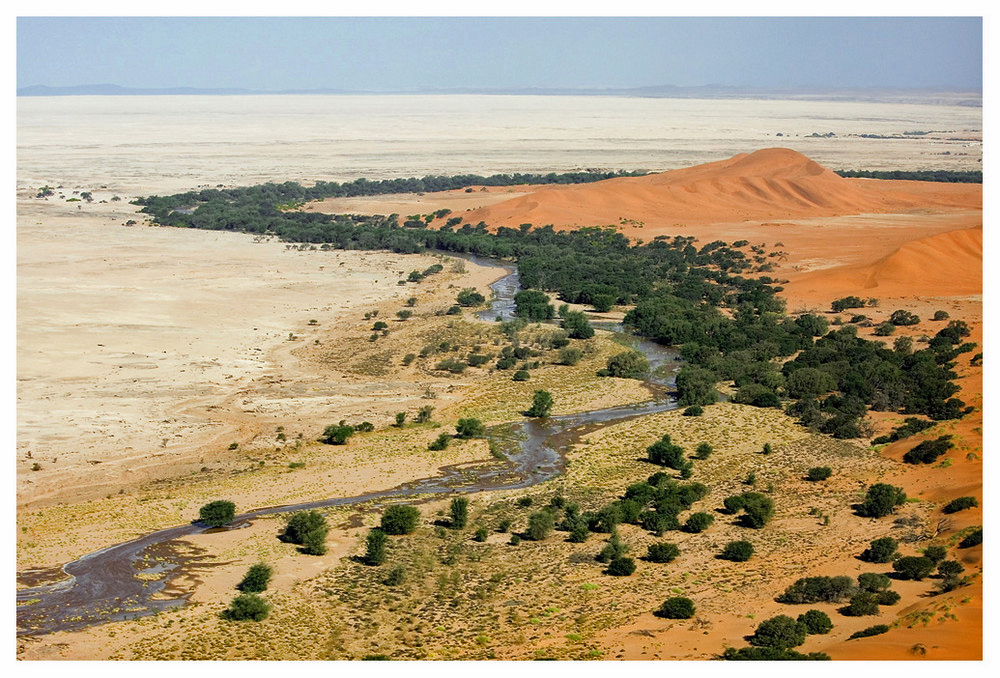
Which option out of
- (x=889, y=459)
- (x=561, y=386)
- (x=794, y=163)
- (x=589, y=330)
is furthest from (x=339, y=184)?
(x=889, y=459)

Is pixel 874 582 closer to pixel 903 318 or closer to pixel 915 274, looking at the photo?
pixel 903 318

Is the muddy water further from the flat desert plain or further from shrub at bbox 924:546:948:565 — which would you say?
shrub at bbox 924:546:948:565

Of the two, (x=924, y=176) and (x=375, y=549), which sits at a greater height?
(x=924, y=176)

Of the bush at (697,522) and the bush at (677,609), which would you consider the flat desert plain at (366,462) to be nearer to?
the bush at (677,609)

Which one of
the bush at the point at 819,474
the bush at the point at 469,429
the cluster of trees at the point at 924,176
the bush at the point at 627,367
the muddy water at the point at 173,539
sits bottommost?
the muddy water at the point at 173,539

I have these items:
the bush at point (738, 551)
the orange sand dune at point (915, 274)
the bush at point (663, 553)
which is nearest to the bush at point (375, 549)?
the bush at point (663, 553)

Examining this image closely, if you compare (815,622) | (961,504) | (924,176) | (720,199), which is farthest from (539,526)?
(924,176)
